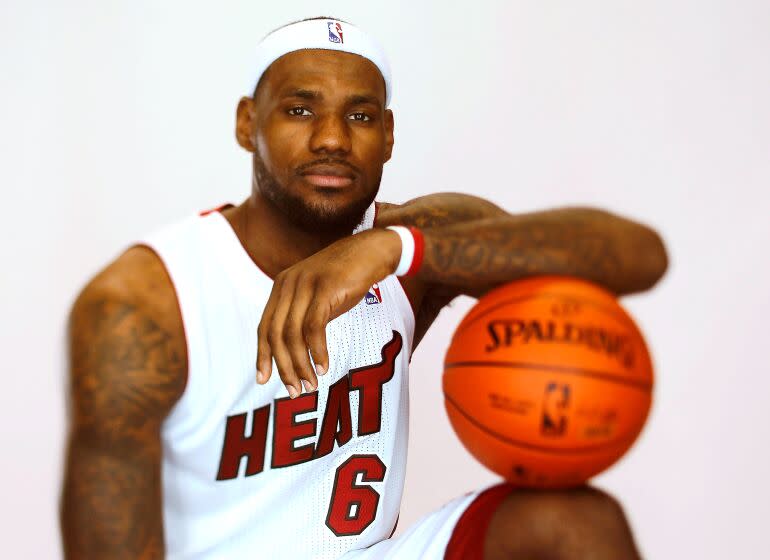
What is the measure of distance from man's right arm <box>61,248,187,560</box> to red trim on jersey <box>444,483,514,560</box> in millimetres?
582

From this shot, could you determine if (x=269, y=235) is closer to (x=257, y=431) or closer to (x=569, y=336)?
(x=257, y=431)

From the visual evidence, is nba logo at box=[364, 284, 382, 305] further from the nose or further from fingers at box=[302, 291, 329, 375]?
fingers at box=[302, 291, 329, 375]

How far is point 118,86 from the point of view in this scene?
10.8ft

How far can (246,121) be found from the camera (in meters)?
2.36

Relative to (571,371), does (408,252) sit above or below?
above

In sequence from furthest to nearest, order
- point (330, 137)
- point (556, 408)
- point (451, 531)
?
point (330, 137)
point (451, 531)
point (556, 408)

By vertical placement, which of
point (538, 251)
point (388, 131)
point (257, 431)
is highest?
point (388, 131)

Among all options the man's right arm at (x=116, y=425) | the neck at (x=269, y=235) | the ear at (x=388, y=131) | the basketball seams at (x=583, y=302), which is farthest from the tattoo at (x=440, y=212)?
the man's right arm at (x=116, y=425)

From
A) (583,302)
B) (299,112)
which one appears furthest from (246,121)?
(583,302)

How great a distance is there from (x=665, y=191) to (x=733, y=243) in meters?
0.30

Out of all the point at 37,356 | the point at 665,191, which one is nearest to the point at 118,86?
the point at 37,356

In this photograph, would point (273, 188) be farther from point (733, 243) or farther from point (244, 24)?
point (733, 243)

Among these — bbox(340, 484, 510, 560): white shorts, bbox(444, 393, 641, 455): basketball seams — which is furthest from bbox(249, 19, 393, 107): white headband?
bbox(340, 484, 510, 560): white shorts

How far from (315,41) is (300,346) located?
85cm
